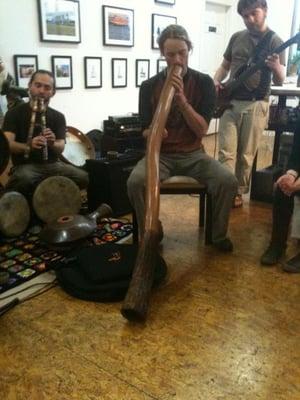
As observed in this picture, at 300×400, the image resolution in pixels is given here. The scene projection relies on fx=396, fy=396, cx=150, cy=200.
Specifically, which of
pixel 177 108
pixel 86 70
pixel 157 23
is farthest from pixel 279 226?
pixel 157 23

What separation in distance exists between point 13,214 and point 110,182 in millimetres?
715

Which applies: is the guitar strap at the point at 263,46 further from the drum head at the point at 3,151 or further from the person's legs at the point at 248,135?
the drum head at the point at 3,151

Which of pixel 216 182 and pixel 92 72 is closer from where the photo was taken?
pixel 216 182

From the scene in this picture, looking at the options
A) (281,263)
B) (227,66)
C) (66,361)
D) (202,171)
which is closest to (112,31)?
(227,66)

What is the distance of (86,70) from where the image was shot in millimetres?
4301

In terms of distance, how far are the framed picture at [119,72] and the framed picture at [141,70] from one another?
231 mm

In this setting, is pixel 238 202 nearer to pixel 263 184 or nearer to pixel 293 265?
pixel 263 184

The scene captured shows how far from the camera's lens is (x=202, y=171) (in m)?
2.33

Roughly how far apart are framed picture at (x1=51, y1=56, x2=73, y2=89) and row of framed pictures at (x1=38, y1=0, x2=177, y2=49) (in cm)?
18

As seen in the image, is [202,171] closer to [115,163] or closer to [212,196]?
[212,196]

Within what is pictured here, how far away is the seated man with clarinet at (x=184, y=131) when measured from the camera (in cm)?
220

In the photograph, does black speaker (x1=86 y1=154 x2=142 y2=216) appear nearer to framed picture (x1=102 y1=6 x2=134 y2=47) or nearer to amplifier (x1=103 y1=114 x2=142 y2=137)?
amplifier (x1=103 y1=114 x2=142 y2=137)

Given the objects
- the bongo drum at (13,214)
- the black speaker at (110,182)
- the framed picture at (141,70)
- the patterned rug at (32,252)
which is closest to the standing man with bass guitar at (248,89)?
the black speaker at (110,182)

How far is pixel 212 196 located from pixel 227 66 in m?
1.39
